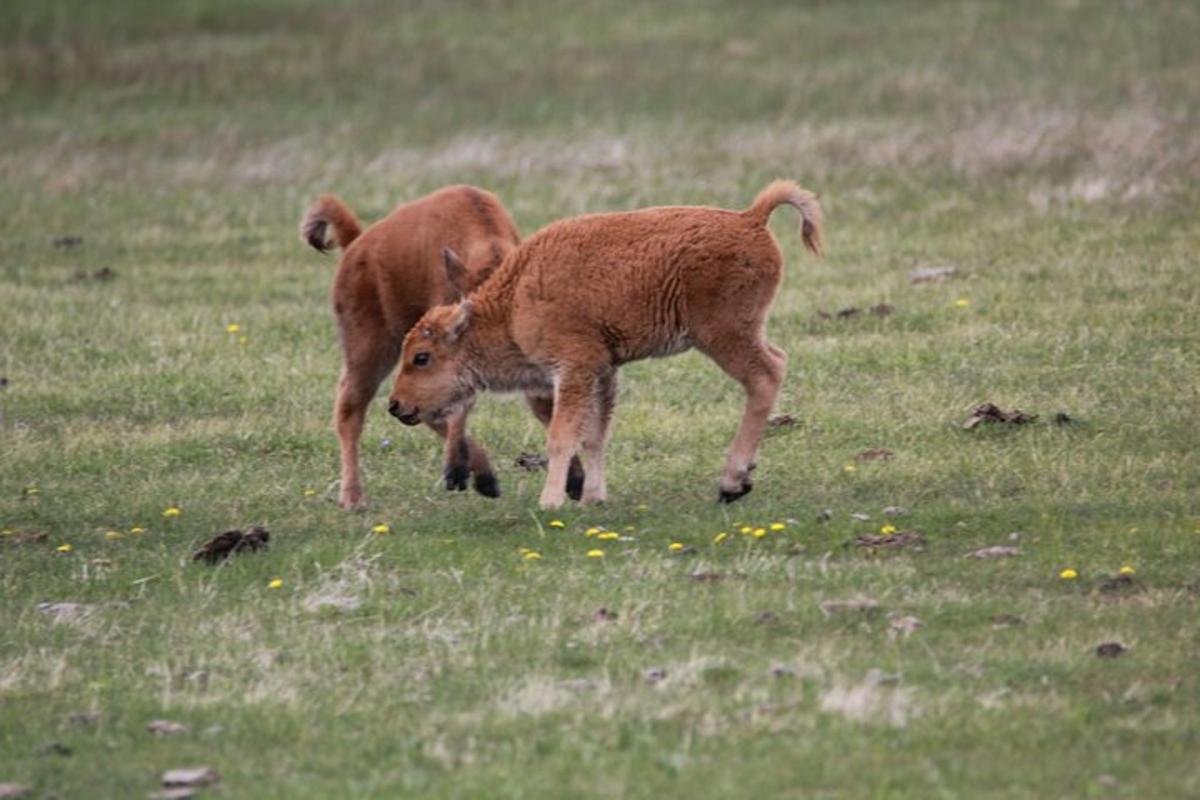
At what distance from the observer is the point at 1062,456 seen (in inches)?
461

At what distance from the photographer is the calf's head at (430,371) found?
1136 centimetres

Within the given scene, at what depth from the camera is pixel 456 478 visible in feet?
39.0

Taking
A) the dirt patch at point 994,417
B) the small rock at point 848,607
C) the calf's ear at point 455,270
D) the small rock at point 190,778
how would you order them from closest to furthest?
the small rock at point 190,778 < the small rock at point 848,607 < the calf's ear at point 455,270 < the dirt patch at point 994,417

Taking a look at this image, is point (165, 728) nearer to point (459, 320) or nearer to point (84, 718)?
point (84, 718)

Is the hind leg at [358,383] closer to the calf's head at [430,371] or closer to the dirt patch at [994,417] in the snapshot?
the calf's head at [430,371]

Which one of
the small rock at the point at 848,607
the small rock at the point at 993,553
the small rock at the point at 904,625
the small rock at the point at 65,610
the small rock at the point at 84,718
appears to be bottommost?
the small rock at the point at 65,610

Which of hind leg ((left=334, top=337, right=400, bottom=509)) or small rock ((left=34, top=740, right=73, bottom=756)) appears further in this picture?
hind leg ((left=334, top=337, right=400, bottom=509))

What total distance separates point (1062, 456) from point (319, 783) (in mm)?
5712

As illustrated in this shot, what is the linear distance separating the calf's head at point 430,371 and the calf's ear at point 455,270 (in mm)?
237

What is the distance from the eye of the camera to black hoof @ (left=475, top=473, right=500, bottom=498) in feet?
38.7

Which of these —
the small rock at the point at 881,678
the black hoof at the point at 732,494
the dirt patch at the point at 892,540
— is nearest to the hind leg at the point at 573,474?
the black hoof at the point at 732,494

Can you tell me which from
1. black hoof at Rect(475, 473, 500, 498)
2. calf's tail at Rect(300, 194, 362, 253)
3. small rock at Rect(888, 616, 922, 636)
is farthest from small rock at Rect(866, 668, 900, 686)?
calf's tail at Rect(300, 194, 362, 253)

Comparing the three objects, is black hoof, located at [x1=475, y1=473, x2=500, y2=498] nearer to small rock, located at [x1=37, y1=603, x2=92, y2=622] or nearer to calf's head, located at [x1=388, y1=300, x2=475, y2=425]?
calf's head, located at [x1=388, y1=300, x2=475, y2=425]

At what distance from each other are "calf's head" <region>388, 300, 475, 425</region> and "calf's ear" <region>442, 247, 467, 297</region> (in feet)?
0.78
